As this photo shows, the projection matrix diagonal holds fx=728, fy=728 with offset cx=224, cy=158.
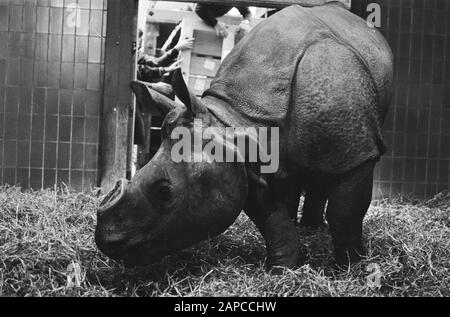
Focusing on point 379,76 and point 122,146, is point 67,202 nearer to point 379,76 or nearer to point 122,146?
point 122,146

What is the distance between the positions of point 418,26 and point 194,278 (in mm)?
5298

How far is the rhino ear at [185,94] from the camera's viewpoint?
3586 mm

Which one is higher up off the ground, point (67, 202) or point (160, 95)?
point (160, 95)

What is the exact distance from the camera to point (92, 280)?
3930 mm

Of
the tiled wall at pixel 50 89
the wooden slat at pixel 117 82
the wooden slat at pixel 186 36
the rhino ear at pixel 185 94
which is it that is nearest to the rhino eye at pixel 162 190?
the rhino ear at pixel 185 94

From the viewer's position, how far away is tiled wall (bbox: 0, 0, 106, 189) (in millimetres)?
7758

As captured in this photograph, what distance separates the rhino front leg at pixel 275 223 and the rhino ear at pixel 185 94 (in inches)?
22.8

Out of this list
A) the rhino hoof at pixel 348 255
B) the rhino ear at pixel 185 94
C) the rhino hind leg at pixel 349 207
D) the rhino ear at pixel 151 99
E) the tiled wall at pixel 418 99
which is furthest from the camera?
the tiled wall at pixel 418 99

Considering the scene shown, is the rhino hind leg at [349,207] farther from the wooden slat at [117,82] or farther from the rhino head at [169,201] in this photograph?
the wooden slat at [117,82]

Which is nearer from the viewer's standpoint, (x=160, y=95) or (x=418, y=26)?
(x=160, y=95)

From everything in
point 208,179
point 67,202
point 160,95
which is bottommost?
point 67,202

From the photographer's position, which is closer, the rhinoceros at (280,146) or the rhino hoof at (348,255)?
the rhinoceros at (280,146)
